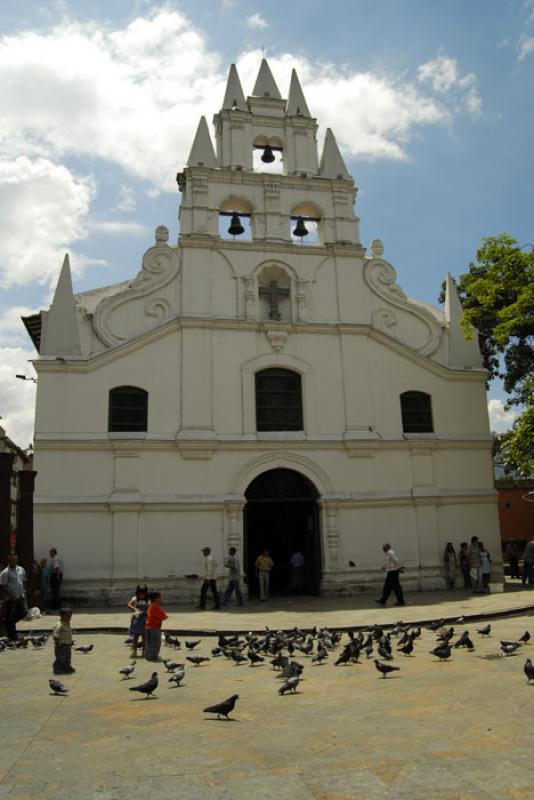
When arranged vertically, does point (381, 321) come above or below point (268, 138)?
below

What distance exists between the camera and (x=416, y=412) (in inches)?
780

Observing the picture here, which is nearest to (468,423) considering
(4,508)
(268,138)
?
(268,138)

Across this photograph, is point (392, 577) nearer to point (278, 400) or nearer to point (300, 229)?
point (278, 400)

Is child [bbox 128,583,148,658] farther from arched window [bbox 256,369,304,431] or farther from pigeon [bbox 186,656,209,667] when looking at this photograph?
arched window [bbox 256,369,304,431]

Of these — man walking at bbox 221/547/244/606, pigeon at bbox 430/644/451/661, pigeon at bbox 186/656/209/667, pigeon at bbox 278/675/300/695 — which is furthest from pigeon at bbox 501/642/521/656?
man walking at bbox 221/547/244/606

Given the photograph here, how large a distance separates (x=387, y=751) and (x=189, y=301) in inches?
605

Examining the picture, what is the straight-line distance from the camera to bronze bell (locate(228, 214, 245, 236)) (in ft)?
67.4

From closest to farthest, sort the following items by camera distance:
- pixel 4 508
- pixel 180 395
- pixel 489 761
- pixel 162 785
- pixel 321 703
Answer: pixel 162 785
pixel 489 761
pixel 321 703
pixel 4 508
pixel 180 395

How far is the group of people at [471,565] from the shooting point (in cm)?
1745

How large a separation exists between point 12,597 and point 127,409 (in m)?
7.58

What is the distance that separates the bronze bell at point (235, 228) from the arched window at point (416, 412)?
705cm

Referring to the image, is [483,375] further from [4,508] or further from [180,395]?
[4,508]

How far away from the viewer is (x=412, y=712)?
6.40 m

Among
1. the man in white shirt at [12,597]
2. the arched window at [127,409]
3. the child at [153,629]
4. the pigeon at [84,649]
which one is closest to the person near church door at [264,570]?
the arched window at [127,409]
